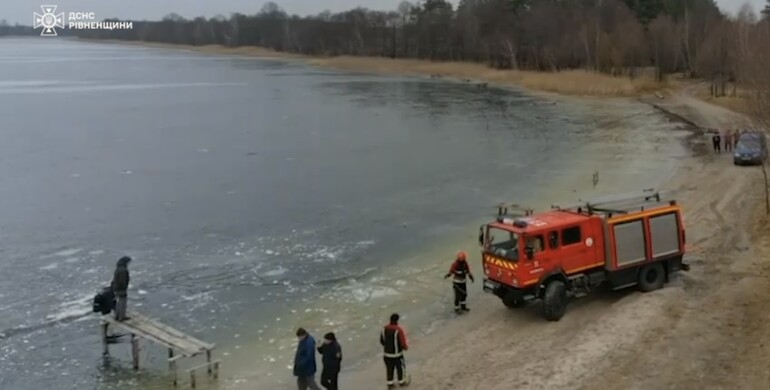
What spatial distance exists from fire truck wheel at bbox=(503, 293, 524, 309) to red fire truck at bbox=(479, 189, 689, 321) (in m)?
A: 0.02

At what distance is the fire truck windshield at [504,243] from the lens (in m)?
17.6

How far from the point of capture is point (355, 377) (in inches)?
632

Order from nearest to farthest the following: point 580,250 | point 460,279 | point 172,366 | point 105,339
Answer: point 172,366, point 105,339, point 580,250, point 460,279

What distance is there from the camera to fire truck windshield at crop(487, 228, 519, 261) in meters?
17.6

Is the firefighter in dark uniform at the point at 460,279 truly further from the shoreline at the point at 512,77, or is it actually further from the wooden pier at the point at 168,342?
the shoreline at the point at 512,77

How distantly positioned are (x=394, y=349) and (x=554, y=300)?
469cm

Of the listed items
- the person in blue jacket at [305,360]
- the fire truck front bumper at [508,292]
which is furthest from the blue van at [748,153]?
the person in blue jacket at [305,360]

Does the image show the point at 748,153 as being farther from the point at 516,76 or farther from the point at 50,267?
→ the point at 516,76

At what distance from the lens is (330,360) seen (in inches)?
563

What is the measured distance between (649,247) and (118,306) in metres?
12.4

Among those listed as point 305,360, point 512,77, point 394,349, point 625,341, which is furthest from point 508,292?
point 512,77

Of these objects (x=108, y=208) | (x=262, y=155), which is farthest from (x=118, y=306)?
(x=262, y=155)

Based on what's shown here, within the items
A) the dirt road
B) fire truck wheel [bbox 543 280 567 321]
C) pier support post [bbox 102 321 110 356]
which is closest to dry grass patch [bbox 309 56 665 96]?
the dirt road

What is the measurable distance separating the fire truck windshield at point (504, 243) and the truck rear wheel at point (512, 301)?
963 mm
